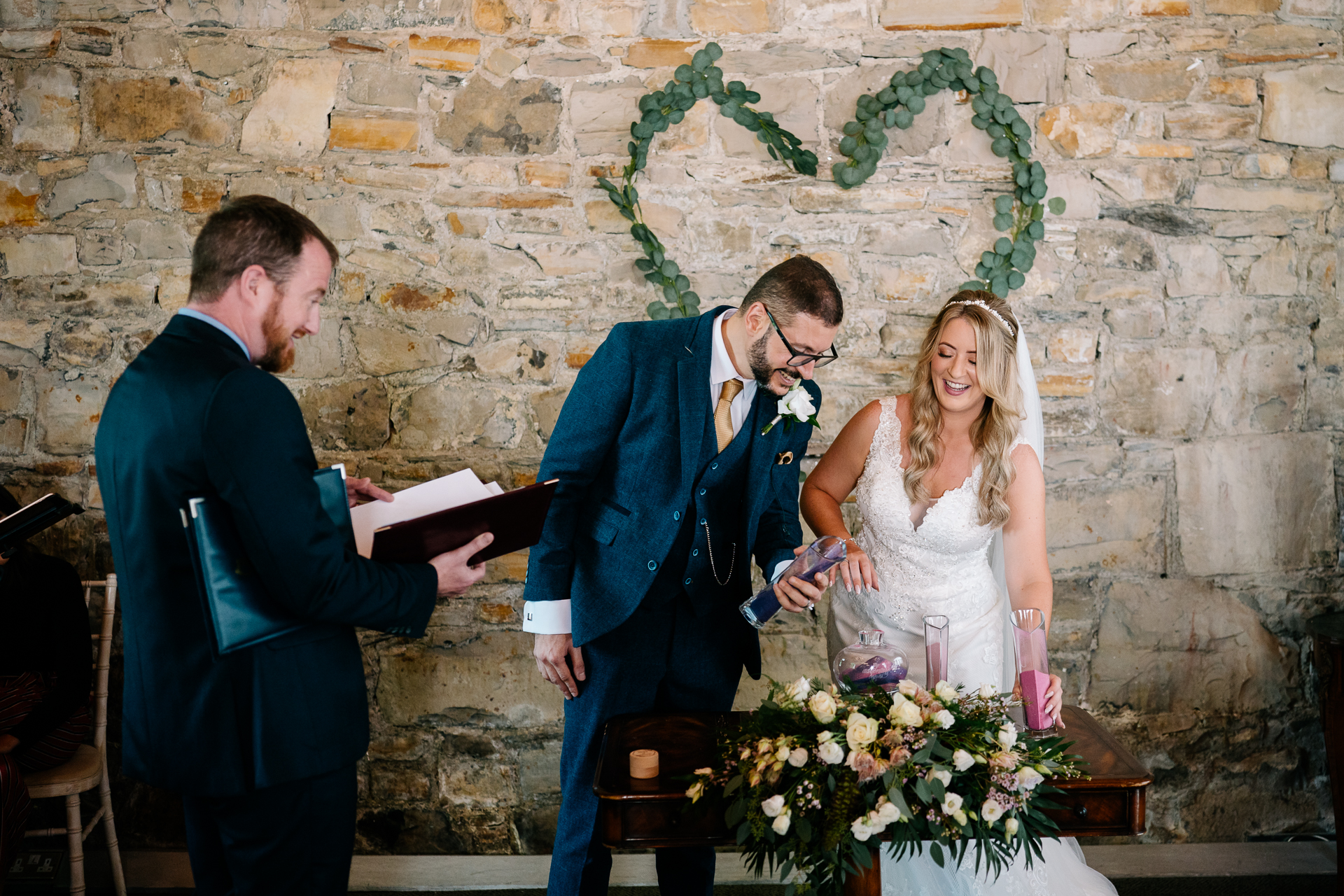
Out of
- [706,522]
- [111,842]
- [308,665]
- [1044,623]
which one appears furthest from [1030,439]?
[111,842]

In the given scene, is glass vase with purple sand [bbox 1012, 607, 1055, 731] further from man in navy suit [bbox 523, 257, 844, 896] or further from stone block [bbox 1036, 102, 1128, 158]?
stone block [bbox 1036, 102, 1128, 158]

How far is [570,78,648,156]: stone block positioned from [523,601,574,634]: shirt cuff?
63.4 inches

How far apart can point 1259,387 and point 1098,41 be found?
1.33 metres

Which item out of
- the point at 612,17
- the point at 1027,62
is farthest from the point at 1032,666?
the point at 612,17

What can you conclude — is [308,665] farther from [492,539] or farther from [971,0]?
[971,0]

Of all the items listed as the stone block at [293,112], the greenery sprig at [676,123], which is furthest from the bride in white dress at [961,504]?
the stone block at [293,112]

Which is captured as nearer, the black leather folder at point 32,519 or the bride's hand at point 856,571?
the black leather folder at point 32,519

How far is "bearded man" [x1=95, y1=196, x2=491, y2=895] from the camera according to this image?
144 cm

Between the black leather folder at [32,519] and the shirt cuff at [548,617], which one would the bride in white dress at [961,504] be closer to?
the shirt cuff at [548,617]

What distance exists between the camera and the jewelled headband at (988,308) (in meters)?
2.49

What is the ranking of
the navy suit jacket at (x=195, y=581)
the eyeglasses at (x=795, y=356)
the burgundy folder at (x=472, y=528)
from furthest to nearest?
the eyeglasses at (x=795, y=356), the burgundy folder at (x=472, y=528), the navy suit jacket at (x=195, y=581)

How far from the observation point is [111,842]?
2777 millimetres

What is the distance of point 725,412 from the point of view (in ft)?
7.47

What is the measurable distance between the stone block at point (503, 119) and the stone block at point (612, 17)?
20 cm
